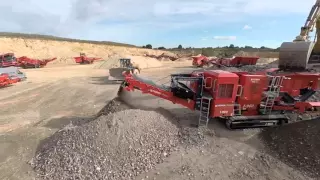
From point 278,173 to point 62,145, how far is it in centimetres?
510

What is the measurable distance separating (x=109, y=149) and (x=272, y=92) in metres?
5.19

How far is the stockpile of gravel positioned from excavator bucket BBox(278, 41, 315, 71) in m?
6.19

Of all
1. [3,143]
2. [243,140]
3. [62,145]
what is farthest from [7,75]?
[243,140]

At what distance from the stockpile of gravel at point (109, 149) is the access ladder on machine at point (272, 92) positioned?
9.83 ft

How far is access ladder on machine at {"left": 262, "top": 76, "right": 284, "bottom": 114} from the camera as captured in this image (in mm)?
8539

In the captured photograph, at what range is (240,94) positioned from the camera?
27.0 ft

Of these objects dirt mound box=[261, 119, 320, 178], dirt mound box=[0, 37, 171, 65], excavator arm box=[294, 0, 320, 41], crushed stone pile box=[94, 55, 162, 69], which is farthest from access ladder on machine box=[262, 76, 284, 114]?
dirt mound box=[0, 37, 171, 65]

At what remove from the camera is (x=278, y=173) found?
6.23m

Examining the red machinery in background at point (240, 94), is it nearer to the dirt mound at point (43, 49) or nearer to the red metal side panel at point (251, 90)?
the red metal side panel at point (251, 90)

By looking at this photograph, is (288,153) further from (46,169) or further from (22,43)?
(22,43)

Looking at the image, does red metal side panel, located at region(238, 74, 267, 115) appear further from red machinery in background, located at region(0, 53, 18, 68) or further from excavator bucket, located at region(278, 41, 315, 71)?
red machinery in background, located at region(0, 53, 18, 68)

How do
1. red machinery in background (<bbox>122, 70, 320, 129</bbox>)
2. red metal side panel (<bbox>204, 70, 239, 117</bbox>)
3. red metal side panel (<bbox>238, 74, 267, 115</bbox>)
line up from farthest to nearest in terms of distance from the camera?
red metal side panel (<bbox>238, 74, 267, 115</bbox>) < red machinery in background (<bbox>122, 70, 320, 129</bbox>) < red metal side panel (<bbox>204, 70, 239, 117</bbox>)

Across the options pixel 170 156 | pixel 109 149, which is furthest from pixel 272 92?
pixel 109 149

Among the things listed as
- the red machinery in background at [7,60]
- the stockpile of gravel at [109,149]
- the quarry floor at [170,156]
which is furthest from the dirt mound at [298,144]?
the red machinery in background at [7,60]
